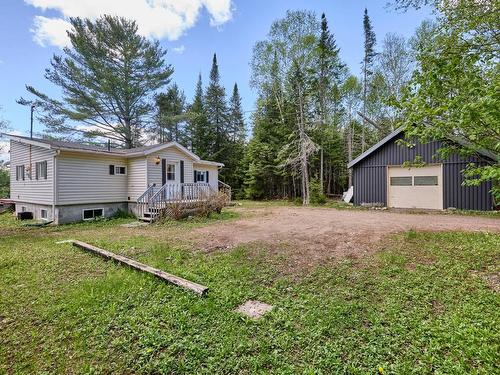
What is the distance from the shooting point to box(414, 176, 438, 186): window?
A: 464 inches

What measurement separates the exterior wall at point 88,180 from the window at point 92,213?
40 centimetres

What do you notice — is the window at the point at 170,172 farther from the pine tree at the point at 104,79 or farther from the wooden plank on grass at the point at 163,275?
the pine tree at the point at 104,79

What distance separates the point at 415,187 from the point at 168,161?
12001 millimetres

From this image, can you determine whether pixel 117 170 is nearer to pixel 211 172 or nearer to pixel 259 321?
pixel 211 172

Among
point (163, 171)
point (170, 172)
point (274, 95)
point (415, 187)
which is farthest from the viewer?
point (274, 95)

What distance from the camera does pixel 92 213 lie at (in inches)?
436

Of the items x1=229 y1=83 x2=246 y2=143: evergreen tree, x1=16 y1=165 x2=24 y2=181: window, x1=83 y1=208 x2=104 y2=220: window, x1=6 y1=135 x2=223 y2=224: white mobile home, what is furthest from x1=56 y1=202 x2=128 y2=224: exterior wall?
x1=229 y1=83 x2=246 y2=143: evergreen tree

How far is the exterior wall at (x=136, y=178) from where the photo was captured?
11773mm

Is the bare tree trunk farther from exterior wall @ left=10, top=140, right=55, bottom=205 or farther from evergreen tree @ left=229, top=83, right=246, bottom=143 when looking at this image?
exterior wall @ left=10, top=140, right=55, bottom=205

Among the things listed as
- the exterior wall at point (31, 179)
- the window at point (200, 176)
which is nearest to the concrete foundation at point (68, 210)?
the exterior wall at point (31, 179)

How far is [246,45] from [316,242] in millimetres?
18010

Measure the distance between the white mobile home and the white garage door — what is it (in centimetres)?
919

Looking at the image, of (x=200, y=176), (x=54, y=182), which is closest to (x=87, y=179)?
(x=54, y=182)

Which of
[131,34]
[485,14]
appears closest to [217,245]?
[485,14]
